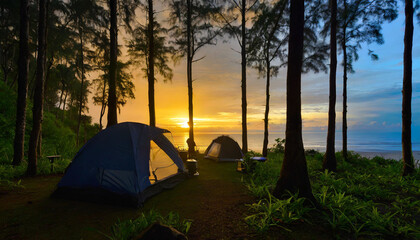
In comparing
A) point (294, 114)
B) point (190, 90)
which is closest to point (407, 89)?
point (294, 114)

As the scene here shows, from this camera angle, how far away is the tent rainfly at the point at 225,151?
12117 millimetres

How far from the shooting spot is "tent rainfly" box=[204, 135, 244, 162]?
39.8 ft

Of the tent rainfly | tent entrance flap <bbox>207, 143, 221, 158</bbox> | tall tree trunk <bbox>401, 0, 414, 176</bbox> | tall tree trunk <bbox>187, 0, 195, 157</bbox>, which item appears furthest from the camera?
tall tree trunk <bbox>187, 0, 195, 157</bbox>

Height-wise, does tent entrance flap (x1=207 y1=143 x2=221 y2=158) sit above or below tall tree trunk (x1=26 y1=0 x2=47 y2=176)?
below

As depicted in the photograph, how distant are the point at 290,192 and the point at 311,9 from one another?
504 inches

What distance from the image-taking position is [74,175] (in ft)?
17.7

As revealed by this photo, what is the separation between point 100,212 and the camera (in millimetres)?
4582

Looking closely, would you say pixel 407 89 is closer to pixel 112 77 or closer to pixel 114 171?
pixel 114 171

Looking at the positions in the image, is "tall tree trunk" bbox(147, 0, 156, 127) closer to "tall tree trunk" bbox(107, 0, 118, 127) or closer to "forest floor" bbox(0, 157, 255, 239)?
"tall tree trunk" bbox(107, 0, 118, 127)

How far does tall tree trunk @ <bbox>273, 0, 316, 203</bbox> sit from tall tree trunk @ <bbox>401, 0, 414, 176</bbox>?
7.00m

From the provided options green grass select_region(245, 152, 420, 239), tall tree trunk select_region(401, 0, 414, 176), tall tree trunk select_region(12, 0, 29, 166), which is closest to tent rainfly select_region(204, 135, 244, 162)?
green grass select_region(245, 152, 420, 239)

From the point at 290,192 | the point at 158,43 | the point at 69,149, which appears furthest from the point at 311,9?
the point at 69,149

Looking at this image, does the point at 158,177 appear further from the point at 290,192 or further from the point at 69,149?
the point at 69,149

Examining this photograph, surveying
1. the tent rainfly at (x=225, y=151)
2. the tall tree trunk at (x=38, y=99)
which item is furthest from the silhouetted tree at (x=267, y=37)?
the tall tree trunk at (x=38, y=99)
